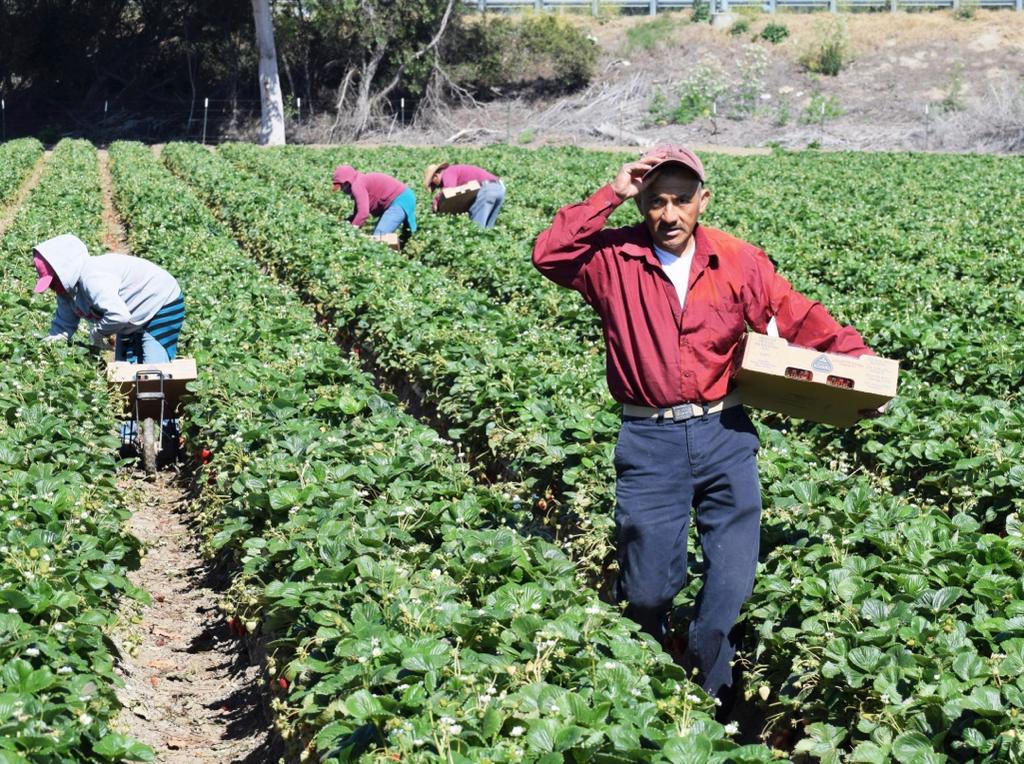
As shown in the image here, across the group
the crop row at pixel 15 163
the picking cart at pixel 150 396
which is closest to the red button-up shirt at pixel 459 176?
the picking cart at pixel 150 396

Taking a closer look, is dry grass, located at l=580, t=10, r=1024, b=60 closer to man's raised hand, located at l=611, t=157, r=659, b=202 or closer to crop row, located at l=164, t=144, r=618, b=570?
crop row, located at l=164, t=144, r=618, b=570

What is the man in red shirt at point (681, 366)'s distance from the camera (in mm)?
4480

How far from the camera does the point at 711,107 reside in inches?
1745

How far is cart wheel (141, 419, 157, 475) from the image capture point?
26.9 ft

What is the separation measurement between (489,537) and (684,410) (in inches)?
37.2

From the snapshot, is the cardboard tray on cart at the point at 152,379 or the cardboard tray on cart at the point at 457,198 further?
the cardboard tray on cart at the point at 457,198

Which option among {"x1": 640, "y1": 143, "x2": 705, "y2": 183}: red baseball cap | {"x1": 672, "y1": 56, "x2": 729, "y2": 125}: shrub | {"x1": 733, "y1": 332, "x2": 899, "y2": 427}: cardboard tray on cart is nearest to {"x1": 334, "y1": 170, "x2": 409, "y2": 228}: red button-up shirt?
{"x1": 640, "y1": 143, "x2": 705, "y2": 183}: red baseball cap

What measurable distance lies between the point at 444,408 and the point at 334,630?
12.4ft

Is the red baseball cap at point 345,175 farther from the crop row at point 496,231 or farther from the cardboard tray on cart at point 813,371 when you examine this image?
the cardboard tray on cart at point 813,371

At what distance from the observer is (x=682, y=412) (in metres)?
4.48

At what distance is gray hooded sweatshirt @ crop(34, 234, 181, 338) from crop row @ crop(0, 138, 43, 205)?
14910mm

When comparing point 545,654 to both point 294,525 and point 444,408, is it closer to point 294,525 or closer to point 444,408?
point 294,525

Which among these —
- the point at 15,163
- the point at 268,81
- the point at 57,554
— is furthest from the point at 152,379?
the point at 268,81

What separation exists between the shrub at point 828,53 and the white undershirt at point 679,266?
47.9 meters
